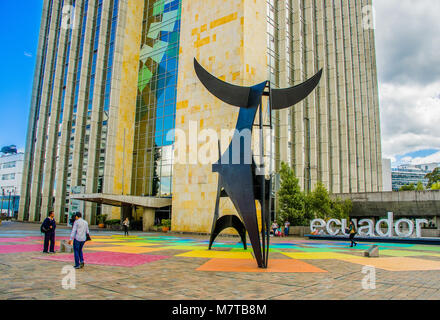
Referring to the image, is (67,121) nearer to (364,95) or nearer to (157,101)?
(157,101)

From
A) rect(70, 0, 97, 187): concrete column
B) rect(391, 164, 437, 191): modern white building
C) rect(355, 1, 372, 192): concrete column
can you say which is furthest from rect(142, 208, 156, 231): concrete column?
rect(391, 164, 437, 191): modern white building

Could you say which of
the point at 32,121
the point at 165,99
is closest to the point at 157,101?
the point at 165,99

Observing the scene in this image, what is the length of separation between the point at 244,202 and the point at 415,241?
56.4 feet

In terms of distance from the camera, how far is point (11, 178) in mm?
97625

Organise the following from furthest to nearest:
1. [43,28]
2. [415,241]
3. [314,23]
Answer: [43,28], [314,23], [415,241]

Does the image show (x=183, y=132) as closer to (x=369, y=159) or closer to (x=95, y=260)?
(x=95, y=260)

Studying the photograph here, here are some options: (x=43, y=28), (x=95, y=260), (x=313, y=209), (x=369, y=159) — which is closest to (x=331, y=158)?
(x=369, y=159)

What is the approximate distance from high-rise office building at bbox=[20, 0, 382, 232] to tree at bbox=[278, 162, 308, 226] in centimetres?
735

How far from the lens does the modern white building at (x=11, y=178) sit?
95.9m

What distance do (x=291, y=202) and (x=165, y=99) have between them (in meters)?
21.4

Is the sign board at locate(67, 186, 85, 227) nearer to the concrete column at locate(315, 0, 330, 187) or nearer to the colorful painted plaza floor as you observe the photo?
the colorful painted plaza floor

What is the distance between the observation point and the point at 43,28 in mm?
63938

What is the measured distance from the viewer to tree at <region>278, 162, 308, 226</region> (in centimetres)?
3145

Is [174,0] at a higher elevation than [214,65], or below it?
higher
